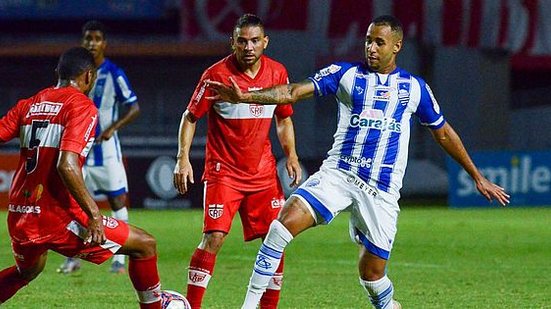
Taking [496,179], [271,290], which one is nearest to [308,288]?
[271,290]

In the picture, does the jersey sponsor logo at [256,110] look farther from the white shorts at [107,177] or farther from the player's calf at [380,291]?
the white shorts at [107,177]

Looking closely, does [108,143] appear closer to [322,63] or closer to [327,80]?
[327,80]

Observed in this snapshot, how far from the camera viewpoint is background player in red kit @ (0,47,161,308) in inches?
288

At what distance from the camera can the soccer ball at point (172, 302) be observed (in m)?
7.81

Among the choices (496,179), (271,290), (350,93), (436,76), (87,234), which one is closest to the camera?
(87,234)

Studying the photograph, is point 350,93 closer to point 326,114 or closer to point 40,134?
point 40,134

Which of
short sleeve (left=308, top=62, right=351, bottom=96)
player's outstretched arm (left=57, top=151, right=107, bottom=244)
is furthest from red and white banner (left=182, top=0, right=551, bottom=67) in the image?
player's outstretched arm (left=57, top=151, right=107, bottom=244)

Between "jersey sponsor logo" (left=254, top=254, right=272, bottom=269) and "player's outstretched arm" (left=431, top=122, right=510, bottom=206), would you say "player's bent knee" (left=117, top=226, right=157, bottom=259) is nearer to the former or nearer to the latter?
"jersey sponsor logo" (left=254, top=254, right=272, bottom=269)

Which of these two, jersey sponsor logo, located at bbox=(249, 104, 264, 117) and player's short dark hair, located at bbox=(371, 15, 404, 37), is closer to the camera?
player's short dark hair, located at bbox=(371, 15, 404, 37)

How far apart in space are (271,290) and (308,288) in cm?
207

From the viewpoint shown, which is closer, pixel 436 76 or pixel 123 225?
pixel 123 225

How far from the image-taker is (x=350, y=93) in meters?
7.89

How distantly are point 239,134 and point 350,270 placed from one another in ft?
12.7

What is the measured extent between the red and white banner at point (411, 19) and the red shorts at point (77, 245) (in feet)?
55.9
